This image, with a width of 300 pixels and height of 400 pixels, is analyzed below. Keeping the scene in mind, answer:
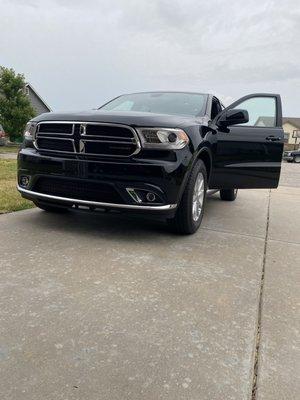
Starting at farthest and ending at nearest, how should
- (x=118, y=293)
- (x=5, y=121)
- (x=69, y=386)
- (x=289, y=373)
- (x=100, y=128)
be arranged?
(x=5, y=121) < (x=100, y=128) < (x=118, y=293) < (x=289, y=373) < (x=69, y=386)

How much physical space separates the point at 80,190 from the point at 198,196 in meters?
1.30

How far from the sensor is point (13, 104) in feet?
80.1

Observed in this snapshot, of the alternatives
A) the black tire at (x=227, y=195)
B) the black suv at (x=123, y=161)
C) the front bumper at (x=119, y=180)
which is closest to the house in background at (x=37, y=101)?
the black tire at (x=227, y=195)

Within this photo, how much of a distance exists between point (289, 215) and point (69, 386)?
15.9ft

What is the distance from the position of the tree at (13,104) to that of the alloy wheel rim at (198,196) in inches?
860

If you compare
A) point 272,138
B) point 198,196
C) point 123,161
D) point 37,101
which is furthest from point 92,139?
point 37,101

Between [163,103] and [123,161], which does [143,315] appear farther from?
[163,103]

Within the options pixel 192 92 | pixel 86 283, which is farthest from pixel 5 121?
pixel 86 283

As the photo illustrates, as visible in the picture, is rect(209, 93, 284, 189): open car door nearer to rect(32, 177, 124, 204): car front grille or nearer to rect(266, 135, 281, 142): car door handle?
rect(266, 135, 281, 142): car door handle

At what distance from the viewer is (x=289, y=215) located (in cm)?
590

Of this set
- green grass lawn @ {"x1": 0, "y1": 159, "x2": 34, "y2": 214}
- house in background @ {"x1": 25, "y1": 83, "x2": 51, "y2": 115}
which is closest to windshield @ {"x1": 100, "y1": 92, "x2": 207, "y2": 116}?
green grass lawn @ {"x1": 0, "y1": 159, "x2": 34, "y2": 214}

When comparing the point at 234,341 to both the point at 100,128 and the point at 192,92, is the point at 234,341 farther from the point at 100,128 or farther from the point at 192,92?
the point at 192,92

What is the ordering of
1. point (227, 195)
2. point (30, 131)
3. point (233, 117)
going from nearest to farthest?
point (30, 131)
point (233, 117)
point (227, 195)

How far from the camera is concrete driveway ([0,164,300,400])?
1758mm
